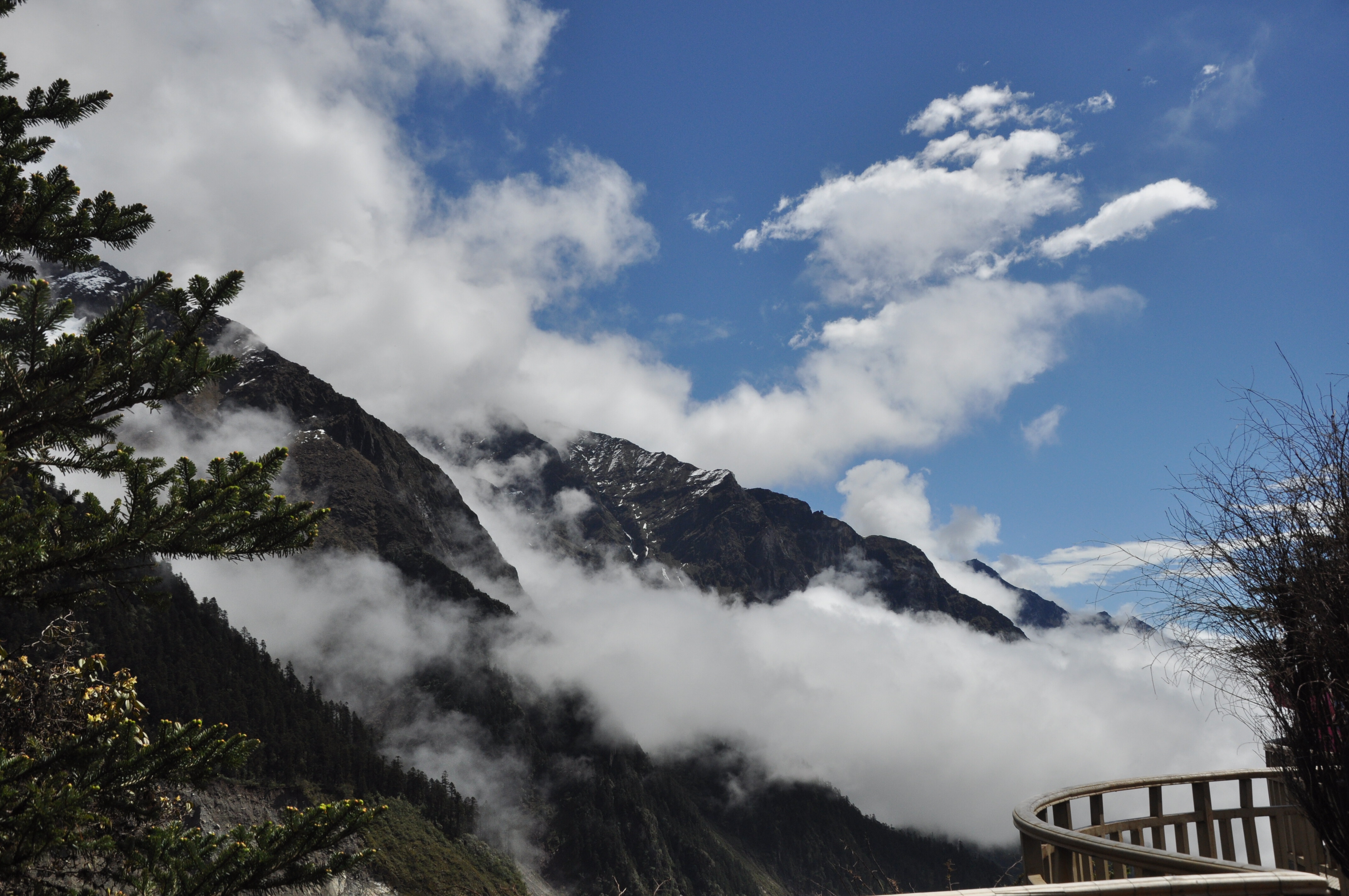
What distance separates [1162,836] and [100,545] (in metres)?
8.24

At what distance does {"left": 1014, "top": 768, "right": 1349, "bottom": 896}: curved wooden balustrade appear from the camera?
148 inches

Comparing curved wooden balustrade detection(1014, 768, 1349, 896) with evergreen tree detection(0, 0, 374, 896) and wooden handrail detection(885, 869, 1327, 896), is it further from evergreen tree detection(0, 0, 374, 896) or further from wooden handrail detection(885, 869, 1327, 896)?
evergreen tree detection(0, 0, 374, 896)


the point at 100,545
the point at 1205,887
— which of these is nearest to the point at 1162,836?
the point at 1205,887

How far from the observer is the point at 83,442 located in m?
6.74

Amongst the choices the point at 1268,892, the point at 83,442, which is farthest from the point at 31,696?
the point at 1268,892

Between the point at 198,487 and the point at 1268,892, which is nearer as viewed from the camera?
the point at 1268,892

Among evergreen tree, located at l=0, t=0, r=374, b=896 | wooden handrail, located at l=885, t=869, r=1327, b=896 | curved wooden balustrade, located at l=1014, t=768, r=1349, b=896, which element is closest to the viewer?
wooden handrail, located at l=885, t=869, r=1327, b=896

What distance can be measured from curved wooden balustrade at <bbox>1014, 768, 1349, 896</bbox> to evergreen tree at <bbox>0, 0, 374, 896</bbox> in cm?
488

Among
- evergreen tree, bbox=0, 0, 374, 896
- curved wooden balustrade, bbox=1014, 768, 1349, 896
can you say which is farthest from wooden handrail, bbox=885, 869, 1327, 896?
evergreen tree, bbox=0, 0, 374, 896

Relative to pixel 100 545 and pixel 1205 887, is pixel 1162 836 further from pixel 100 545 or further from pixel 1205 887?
pixel 100 545

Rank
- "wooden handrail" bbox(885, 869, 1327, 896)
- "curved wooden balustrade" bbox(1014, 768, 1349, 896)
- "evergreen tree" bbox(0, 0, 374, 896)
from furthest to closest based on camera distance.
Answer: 1. "evergreen tree" bbox(0, 0, 374, 896)
2. "curved wooden balustrade" bbox(1014, 768, 1349, 896)
3. "wooden handrail" bbox(885, 869, 1327, 896)

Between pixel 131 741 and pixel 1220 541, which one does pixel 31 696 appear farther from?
pixel 1220 541

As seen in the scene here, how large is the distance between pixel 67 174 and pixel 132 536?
11.6 feet

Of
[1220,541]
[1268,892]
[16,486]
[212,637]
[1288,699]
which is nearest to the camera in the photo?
[1268,892]
